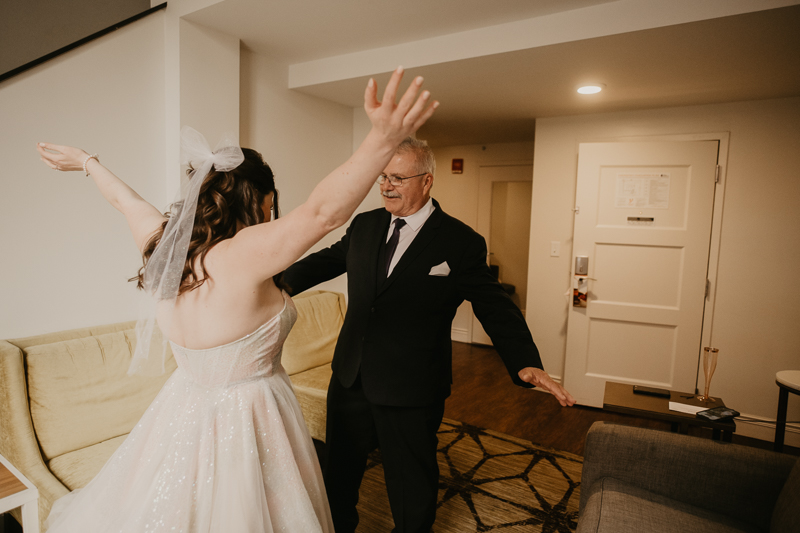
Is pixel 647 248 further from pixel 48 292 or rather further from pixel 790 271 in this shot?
pixel 48 292

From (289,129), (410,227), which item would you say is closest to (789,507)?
(410,227)

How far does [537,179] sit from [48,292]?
11.8 ft

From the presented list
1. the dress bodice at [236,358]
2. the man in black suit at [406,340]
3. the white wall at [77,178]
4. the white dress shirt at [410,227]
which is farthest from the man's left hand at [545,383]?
the white wall at [77,178]

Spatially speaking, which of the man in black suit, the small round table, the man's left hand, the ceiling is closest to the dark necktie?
the man in black suit

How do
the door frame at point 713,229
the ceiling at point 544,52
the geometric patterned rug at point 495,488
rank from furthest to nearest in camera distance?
the door frame at point 713,229, the ceiling at point 544,52, the geometric patterned rug at point 495,488

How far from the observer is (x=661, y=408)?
217 cm

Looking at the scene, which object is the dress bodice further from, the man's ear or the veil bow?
the man's ear

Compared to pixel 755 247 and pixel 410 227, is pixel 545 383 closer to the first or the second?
pixel 410 227

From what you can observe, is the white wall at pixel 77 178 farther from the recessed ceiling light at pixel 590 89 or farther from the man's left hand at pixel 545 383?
the recessed ceiling light at pixel 590 89

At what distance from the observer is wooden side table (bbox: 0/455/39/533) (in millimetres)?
1338

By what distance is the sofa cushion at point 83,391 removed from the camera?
1.82m

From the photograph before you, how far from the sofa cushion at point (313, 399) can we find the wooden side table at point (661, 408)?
1.47 m

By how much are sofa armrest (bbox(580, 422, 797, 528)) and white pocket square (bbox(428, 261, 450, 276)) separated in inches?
34.9

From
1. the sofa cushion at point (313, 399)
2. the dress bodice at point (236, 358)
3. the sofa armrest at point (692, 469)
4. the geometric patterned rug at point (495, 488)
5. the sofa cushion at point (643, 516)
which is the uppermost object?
the dress bodice at point (236, 358)
